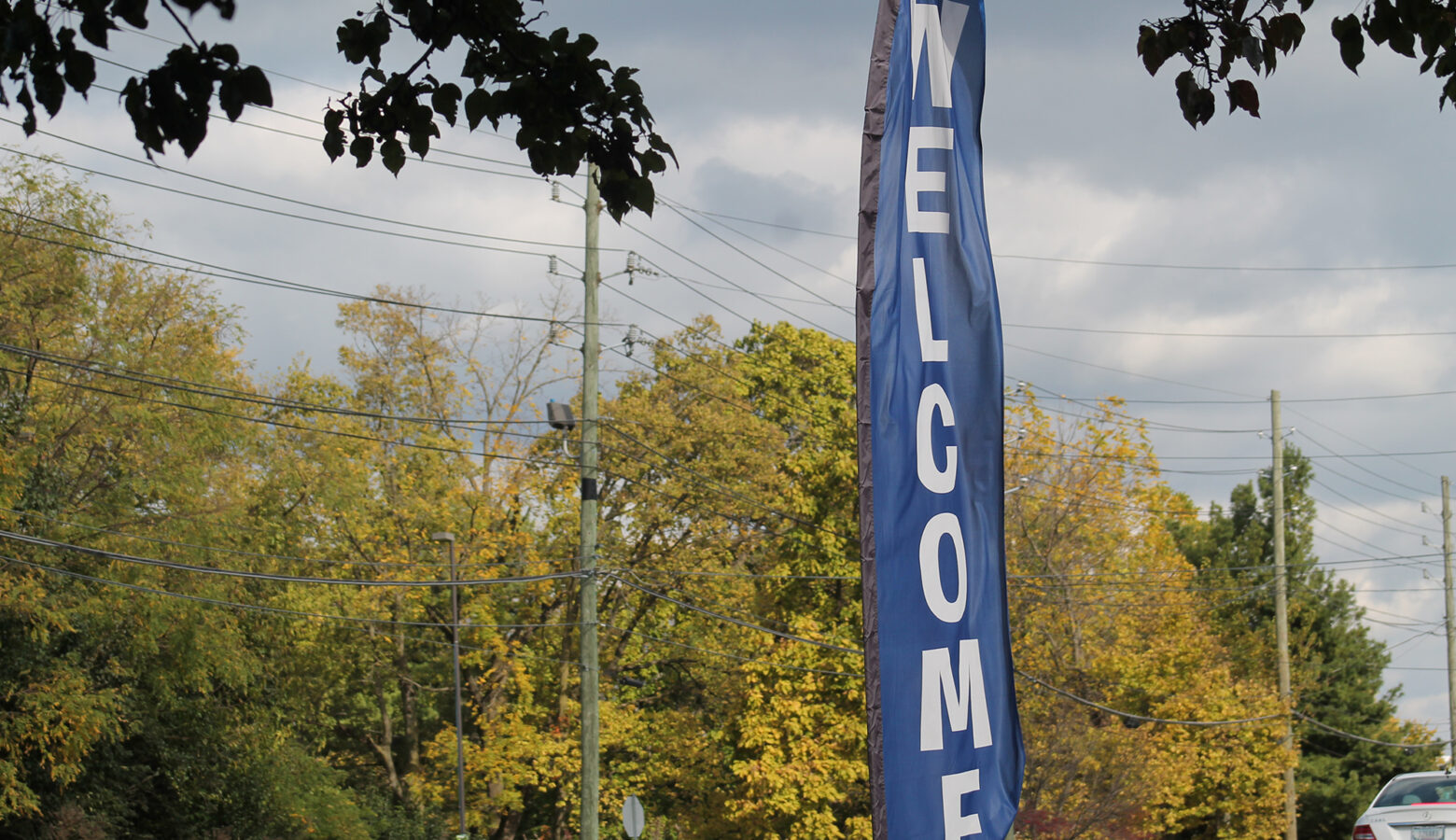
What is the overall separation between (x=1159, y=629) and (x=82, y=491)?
24.5m

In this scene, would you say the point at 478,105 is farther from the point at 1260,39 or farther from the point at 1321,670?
the point at 1321,670

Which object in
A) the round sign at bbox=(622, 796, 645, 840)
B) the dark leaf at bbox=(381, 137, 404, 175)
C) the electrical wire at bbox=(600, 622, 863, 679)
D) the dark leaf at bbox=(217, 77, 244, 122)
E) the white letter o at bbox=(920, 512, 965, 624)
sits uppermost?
the dark leaf at bbox=(381, 137, 404, 175)

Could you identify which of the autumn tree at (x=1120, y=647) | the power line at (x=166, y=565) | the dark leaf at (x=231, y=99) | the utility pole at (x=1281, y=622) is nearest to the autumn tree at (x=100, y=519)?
the power line at (x=166, y=565)

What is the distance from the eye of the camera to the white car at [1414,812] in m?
14.0

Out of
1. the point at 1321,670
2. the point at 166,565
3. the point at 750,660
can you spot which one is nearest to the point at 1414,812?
the point at 166,565

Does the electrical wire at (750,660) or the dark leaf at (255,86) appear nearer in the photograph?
the dark leaf at (255,86)

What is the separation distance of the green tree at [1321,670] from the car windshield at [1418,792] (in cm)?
3204

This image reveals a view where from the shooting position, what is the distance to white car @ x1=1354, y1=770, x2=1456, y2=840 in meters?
14.0

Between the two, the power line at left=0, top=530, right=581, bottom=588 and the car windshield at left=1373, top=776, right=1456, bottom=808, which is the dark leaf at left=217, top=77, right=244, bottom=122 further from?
the power line at left=0, top=530, right=581, bottom=588


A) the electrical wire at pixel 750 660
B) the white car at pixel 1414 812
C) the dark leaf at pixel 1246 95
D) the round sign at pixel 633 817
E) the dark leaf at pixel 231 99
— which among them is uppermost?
the dark leaf at pixel 1246 95

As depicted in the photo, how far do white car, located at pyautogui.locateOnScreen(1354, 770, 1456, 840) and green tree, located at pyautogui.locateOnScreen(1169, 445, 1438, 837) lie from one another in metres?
32.1

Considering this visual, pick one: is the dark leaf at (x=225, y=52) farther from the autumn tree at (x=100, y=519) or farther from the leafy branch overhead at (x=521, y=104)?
the autumn tree at (x=100, y=519)

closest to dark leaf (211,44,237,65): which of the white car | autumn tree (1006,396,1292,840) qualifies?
the white car

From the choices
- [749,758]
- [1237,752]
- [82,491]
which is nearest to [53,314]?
[82,491]
